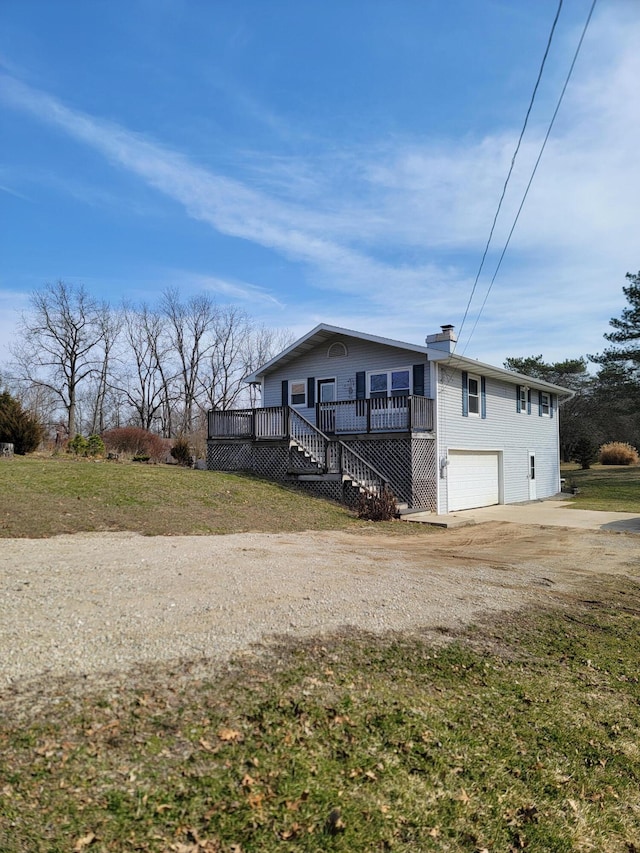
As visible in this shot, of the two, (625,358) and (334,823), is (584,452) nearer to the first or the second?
(625,358)

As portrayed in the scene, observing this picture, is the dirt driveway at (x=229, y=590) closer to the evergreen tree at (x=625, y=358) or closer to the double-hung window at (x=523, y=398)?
the double-hung window at (x=523, y=398)

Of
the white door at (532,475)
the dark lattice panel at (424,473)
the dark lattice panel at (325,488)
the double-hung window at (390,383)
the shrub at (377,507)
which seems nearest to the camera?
the shrub at (377,507)

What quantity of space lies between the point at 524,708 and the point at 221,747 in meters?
2.04

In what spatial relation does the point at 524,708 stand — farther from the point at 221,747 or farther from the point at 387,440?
the point at 387,440

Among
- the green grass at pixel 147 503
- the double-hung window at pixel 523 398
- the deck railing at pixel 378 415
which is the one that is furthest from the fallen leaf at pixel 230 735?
the double-hung window at pixel 523 398

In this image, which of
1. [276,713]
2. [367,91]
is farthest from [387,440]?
[276,713]

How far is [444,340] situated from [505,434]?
6.07 m

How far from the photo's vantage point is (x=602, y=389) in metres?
35.2

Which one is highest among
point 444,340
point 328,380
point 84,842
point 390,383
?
point 444,340

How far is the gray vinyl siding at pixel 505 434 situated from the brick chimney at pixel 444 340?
28.2 inches

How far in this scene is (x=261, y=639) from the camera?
445 centimetres

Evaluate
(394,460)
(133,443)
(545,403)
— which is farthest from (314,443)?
(545,403)

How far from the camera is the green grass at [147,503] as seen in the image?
10.1 meters

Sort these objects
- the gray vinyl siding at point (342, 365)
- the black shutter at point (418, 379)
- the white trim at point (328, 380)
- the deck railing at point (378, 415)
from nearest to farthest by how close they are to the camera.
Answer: the deck railing at point (378, 415)
the black shutter at point (418, 379)
the gray vinyl siding at point (342, 365)
the white trim at point (328, 380)
